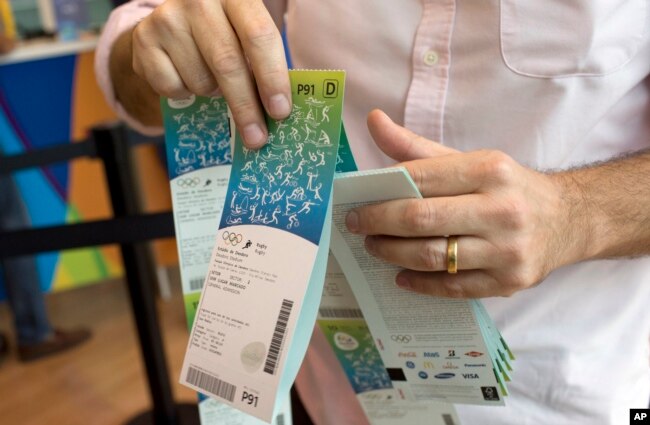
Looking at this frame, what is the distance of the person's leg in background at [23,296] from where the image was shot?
9.46 feet

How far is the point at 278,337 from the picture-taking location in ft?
1.94

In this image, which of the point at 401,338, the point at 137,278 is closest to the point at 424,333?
the point at 401,338

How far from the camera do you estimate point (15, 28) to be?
3471mm

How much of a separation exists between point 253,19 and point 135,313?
136cm

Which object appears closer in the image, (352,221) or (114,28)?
(352,221)

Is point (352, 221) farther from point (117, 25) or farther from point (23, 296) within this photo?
point (23, 296)

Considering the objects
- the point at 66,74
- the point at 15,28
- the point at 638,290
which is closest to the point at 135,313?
the point at 638,290

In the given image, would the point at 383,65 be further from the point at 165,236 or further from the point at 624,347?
the point at 165,236

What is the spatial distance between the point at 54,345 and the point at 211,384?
8.45ft

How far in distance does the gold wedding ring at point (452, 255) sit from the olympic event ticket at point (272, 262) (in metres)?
0.11

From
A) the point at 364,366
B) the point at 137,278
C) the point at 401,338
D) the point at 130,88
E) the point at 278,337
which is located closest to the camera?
the point at 278,337

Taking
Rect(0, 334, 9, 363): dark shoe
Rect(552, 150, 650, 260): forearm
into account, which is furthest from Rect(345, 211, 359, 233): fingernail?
Rect(0, 334, 9, 363): dark shoe

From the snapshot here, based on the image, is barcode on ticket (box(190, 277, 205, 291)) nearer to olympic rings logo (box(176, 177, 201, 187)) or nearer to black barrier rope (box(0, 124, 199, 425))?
olympic rings logo (box(176, 177, 201, 187))

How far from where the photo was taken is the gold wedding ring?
60cm
